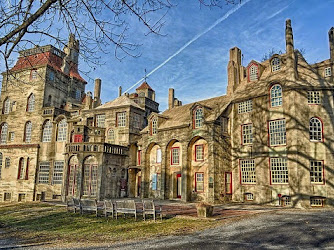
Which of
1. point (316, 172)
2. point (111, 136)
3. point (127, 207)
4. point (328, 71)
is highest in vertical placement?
point (328, 71)

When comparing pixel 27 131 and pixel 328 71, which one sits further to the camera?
pixel 27 131

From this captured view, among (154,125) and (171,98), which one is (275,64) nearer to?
(154,125)

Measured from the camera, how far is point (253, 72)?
2817cm

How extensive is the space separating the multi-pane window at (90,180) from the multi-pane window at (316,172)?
1967cm

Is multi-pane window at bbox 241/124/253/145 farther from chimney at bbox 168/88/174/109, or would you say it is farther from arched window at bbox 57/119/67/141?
arched window at bbox 57/119/67/141

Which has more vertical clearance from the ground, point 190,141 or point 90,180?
point 190,141

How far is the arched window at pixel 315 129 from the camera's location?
22.6 metres

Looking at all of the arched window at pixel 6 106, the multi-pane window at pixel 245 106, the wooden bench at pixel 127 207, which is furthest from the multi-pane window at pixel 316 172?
the arched window at pixel 6 106

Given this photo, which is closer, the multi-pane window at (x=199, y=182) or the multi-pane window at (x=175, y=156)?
the multi-pane window at (x=199, y=182)

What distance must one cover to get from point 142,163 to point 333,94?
19.0 m

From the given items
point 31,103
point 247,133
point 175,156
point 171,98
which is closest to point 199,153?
point 175,156

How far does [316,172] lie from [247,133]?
6.43 metres

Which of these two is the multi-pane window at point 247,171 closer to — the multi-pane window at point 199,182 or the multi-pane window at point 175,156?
the multi-pane window at point 199,182

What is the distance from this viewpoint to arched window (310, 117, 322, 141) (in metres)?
22.6
